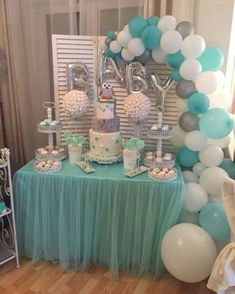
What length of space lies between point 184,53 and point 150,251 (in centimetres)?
116

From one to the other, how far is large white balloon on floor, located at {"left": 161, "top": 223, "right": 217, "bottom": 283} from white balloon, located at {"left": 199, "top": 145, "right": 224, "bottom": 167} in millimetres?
400

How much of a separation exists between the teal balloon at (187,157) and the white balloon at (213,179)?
0.36 ft

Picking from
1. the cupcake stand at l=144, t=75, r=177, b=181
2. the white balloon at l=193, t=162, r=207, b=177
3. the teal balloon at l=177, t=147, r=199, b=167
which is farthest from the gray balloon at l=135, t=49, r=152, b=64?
the white balloon at l=193, t=162, r=207, b=177

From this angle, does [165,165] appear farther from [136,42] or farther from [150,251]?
[136,42]

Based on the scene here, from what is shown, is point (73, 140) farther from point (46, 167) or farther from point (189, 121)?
point (189, 121)

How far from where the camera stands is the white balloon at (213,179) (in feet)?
5.40

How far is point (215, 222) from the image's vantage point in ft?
5.11

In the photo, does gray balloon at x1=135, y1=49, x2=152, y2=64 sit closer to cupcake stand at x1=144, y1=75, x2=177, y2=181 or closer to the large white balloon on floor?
cupcake stand at x1=144, y1=75, x2=177, y2=181

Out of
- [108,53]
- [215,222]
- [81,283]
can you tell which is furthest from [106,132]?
[81,283]

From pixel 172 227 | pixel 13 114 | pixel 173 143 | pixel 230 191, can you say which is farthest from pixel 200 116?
pixel 13 114

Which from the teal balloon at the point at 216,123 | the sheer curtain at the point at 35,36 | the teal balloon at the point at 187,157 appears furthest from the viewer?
the sheer curtain at the point at 35,36

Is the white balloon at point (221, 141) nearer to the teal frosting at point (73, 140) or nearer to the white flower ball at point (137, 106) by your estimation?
the white flower ball at point (137, 106)

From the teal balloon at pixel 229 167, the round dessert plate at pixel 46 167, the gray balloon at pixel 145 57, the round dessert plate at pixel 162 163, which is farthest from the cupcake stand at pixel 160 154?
the round dessert plate at pixel 46 167

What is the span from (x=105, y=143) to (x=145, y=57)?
0.57 meters
